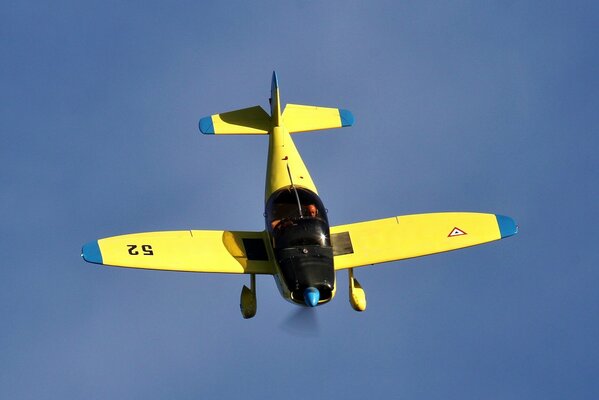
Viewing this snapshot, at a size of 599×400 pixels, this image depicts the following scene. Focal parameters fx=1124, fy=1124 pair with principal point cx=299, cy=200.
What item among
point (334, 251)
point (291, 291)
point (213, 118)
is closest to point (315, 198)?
point (334, 251)

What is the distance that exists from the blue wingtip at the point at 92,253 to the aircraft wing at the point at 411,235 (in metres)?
A: 8.54

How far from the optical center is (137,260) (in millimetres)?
40125

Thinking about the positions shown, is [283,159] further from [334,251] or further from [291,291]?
[291,291]

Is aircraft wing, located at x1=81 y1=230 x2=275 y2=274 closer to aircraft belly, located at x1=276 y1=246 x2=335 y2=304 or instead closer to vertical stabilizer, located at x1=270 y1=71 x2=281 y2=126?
aircraft belly, located at x1=276 y1=246 x2=335 y2=304

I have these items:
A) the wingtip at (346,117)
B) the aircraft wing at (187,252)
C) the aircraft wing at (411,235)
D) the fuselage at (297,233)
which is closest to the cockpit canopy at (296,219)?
the fuselage at (297,233)

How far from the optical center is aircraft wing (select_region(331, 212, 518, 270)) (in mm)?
41375

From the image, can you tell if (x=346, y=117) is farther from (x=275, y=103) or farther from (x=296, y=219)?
(x=296, y=219)

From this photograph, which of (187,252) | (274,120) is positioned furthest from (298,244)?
(274,120)

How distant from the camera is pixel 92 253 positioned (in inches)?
1574

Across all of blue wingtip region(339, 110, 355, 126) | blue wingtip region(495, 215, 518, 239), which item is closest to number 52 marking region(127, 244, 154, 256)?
blue wingtip region(339, 110, 355, 126)

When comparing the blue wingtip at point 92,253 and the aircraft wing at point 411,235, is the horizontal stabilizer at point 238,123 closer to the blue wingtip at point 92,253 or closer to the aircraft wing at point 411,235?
the aircraft wing at point 411,235

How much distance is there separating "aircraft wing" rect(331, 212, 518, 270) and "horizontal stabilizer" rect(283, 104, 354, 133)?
685 cm

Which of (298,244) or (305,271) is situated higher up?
(298,244)

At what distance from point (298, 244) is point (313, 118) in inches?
394
